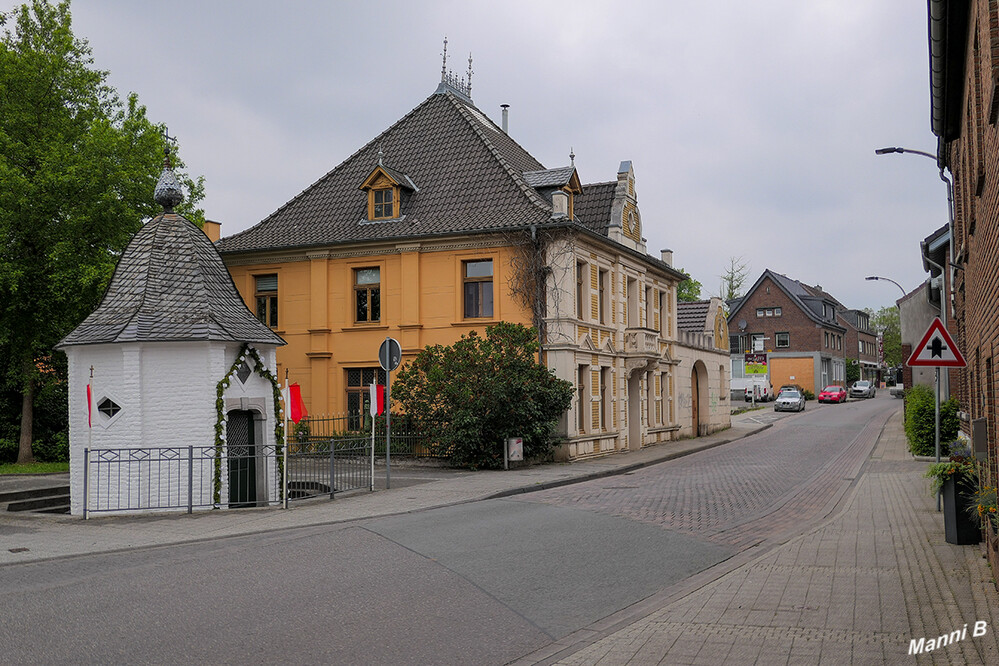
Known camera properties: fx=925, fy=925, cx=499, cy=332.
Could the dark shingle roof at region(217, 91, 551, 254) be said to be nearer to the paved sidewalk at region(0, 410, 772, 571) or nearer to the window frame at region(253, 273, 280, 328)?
the window frame at region(253, 273, 280, 328)

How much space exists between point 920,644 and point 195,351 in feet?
44.6

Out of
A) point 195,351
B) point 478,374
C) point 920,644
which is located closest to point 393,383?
point 478,374

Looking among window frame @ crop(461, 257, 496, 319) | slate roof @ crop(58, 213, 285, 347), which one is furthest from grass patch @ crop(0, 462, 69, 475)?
window frame @ crop(461, 257, 496, 319)

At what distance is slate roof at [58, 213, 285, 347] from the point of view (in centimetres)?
1697

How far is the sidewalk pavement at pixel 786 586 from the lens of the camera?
262 inches

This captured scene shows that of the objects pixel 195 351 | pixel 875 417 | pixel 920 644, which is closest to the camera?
pixel 920 644

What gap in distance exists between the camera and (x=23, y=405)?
29.4 m

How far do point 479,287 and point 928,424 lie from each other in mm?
13176

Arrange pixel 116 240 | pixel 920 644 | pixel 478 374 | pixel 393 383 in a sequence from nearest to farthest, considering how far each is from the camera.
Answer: pixel 920 644
pixel 478 374
pixel 393 383
pixel 116 240

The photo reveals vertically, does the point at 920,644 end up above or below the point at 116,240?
below

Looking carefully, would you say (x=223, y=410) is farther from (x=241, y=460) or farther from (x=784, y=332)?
(x=784, y=332)

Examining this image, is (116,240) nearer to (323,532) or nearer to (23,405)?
(23,405)

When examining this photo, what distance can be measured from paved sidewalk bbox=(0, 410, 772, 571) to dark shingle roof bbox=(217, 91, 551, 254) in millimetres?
7924

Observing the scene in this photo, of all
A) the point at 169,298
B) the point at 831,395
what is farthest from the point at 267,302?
the point at 831,395
